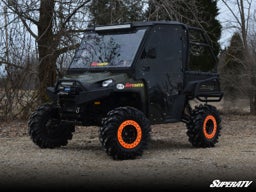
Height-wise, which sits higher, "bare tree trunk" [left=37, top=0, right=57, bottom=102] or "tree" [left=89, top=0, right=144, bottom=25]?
"tree" [left=89, top=0, right=144, bottom=25]

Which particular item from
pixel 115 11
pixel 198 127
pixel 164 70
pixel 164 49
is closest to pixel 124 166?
pixel 164 70

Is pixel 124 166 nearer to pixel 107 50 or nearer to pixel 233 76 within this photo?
pixel 107 50

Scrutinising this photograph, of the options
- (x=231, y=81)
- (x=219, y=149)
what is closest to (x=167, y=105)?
(x=219, y=149)

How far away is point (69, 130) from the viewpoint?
1109 cm

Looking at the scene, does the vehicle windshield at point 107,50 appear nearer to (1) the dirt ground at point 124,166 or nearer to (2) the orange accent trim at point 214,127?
(1) the dirt ground at point 124,166

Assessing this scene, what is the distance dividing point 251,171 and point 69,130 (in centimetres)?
412

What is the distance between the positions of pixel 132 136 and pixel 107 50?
204cm

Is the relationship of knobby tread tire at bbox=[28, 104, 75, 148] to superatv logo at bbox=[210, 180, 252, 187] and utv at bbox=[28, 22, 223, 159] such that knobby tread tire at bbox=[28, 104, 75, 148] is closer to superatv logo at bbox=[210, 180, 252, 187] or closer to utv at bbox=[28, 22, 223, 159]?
utv at bbox=[28, 22, 223, 159]

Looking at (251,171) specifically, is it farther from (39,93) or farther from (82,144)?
(39,93)

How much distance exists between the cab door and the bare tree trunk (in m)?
7.02

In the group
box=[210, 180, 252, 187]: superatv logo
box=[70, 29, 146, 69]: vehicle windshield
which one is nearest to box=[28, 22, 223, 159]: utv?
box=[70, 29, 146, 69]: vehicle windshield

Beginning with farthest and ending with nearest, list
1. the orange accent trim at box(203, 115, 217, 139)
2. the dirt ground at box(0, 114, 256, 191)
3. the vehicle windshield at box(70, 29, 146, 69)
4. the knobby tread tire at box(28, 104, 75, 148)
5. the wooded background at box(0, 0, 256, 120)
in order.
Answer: the wooded background at box(0, 0, 256, 120) → the orange accent trim at box(203, 115, 217, 139) → the knobby tread tire at box(28, 104, 75, 148) → the vehicle windshield at box(70, 29, 146, 69) → the dirt ground at box(0, 114, 256, 191)

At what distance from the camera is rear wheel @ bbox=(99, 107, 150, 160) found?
357 inches

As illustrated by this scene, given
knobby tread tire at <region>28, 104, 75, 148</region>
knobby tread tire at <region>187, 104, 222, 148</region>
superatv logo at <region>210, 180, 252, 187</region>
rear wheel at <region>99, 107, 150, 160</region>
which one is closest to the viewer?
superatv logo at <region>210, 180, 252, 187</region>
